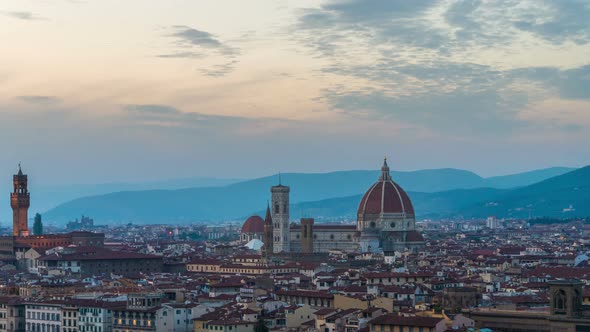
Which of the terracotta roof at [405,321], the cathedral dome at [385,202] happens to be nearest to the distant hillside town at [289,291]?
the terracotta roof at [405,321]

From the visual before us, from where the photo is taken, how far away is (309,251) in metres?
156

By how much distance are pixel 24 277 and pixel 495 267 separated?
4122cm

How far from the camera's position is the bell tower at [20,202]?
161 meters

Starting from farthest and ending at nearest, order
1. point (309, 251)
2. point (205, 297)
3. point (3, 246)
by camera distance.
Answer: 1. point (309, 251)
2. point (3, 246)
3. point (205, 297)

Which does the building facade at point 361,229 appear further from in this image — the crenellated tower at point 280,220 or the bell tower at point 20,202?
the bell tower at point 20,202

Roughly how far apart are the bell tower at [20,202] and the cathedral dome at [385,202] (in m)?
41.4

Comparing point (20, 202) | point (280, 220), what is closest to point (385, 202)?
point (280, 220)

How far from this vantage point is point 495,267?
118 m

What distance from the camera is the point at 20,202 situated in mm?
161000

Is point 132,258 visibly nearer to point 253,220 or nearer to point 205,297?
point 205,297

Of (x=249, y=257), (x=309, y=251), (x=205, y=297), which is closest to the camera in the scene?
(x=205, y=297)

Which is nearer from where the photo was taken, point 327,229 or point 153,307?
point 153,307

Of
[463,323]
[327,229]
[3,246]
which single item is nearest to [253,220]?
[327,229]

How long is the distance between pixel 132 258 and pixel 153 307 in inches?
2114
